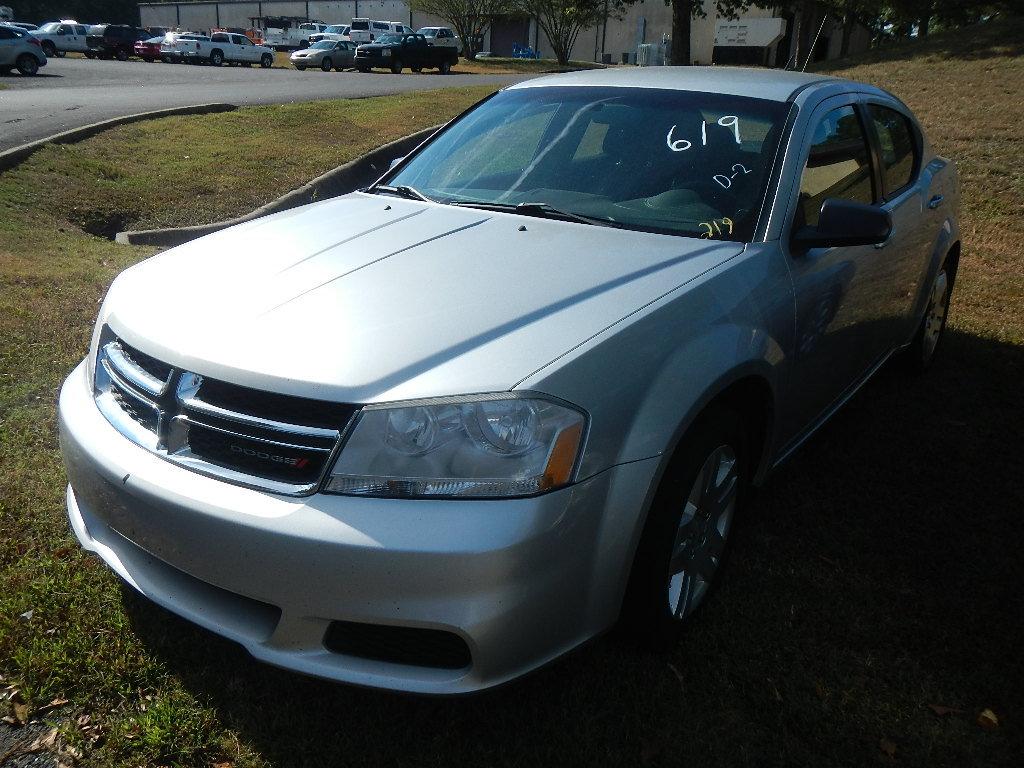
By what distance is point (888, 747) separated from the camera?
2.44 meters

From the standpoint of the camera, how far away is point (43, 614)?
2789mm

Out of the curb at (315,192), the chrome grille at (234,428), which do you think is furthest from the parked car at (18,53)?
the chrome grille at (234,428)

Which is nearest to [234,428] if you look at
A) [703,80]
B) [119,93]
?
[703,80]

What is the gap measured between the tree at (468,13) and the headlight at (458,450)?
5065 cm

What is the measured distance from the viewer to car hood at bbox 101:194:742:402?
2.15 metres

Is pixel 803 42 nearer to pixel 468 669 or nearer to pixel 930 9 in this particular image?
pixel 930 9

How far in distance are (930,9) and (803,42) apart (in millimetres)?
14509

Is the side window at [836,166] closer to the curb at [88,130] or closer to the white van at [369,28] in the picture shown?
the curb at [88,130]

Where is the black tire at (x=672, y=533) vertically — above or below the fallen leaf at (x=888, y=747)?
above

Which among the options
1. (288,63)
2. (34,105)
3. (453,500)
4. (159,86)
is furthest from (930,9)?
(453,500)

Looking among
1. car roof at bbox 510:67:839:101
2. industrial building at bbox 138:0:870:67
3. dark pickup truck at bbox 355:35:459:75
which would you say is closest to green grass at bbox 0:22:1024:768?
car roof at bbox 510:67:839:101

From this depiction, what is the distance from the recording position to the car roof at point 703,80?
354cm

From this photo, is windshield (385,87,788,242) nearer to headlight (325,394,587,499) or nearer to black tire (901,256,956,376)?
headlight (325,394,587,499)

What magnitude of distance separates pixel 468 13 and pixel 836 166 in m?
50.3
